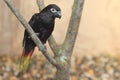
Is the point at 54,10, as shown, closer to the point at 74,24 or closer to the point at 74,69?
the point at 74,24

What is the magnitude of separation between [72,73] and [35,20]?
56.9 inches

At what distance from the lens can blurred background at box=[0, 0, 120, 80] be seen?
136 inches

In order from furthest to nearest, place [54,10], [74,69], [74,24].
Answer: [74,69] < [74,24] < [54,10]

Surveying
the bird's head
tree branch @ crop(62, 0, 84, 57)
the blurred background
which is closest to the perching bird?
the bird's head

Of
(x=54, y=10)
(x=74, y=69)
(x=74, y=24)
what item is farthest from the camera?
(x=74, y=69)

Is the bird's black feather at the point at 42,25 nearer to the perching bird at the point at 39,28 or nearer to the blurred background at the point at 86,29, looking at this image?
the perching bird at the point at 39,28

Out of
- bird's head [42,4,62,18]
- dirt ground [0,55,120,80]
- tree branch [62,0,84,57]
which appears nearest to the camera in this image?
bird's head [42,4,62,18]

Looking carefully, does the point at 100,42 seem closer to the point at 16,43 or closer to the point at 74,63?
the point at 74,63

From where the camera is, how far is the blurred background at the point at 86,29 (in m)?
3.45

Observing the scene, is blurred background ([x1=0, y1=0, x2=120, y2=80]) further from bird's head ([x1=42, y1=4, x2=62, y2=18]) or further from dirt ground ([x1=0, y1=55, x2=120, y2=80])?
bird's head ([x1=42, y1=4, x2=62, y2=18])

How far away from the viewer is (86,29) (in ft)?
12.0

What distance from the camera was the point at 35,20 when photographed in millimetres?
2182

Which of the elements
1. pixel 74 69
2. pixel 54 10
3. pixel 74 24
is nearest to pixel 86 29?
pixel 74 69

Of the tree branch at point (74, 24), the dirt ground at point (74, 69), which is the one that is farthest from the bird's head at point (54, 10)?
the dirt ground at point (74, 69)
